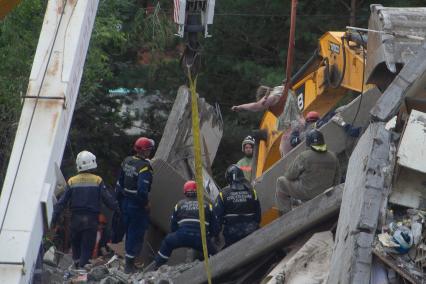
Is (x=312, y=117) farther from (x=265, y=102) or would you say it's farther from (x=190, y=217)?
(x=190, y=217)

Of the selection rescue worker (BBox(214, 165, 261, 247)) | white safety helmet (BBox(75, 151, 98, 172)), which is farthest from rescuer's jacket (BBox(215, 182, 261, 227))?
white safety helmet (BBox(75, 151, 98, 172))

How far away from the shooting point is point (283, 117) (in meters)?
18.8

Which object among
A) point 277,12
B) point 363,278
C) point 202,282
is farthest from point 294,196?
point 277,12

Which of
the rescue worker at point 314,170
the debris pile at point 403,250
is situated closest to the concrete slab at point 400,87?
the debris pile at point 403,250

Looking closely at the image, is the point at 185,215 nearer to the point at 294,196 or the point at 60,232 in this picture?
the point at 294,196

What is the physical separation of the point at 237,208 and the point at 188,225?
679 millimetres

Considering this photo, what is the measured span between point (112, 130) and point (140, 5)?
320cm

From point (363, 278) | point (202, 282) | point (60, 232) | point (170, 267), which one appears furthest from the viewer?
point (60, 232)

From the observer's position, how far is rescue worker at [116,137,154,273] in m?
16.0

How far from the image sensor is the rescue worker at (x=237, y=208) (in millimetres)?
15570

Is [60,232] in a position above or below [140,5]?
below

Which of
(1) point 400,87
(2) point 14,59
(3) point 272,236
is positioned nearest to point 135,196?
(3) point 272,236

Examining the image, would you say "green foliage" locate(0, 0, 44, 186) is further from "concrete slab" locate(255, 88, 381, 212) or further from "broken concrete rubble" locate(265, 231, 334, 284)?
"broken concrete rubble" locate(265, 231, 334, 284)

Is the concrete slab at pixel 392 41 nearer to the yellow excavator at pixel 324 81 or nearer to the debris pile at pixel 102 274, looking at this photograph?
the yellow excavator at pixel 324 81
